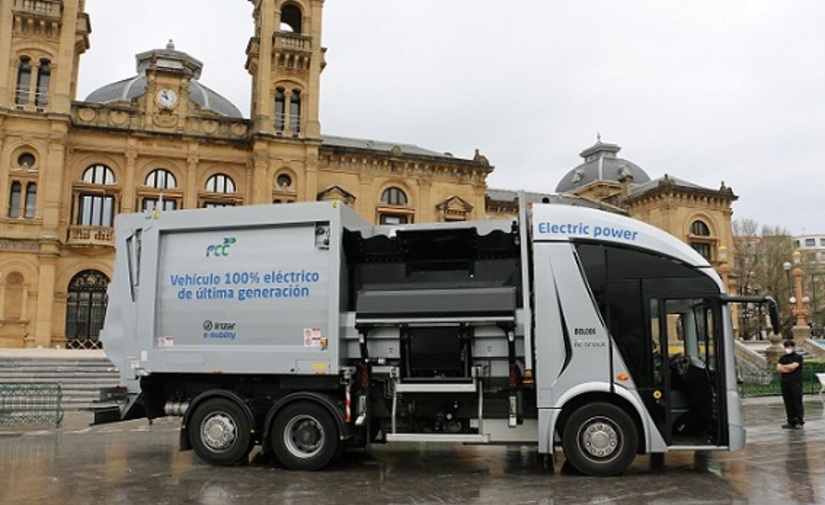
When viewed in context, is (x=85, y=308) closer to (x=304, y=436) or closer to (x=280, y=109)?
(x=280, y=109)

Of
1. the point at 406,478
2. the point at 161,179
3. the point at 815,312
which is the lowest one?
the point at 406,478

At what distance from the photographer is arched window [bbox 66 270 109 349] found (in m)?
33.0

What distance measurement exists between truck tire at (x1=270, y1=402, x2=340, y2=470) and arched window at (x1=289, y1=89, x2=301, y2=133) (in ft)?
99.7

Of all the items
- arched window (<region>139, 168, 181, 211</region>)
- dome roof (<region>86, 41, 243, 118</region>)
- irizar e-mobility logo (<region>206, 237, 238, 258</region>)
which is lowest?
irizar e-mobility logo (<region>206, 237, 238, 258</region>)

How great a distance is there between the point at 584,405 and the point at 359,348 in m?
3.27

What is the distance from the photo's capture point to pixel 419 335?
370 inches

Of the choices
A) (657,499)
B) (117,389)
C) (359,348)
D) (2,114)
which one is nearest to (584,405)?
(657,499)

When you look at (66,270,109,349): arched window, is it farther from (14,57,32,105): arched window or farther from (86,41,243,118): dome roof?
(86,41,243,118): dome roof

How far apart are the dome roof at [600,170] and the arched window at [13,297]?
4689 centimetres

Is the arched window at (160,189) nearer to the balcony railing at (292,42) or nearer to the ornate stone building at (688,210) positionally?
the balcony railing at (292,42)

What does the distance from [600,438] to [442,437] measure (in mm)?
2157

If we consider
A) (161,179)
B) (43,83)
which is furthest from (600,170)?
(43,83)

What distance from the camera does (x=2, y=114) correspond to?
32.4 metres

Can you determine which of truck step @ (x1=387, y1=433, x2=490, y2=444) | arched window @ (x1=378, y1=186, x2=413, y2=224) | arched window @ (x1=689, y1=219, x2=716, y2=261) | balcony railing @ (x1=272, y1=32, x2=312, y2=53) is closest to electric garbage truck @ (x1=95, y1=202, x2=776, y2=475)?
truck step @ (x1=387, y1=433, x2=490, y2=444)
